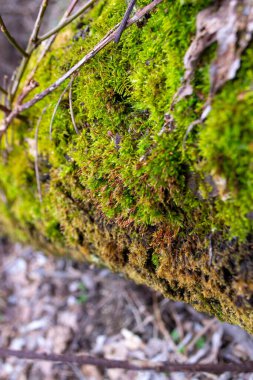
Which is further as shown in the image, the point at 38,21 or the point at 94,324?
the point at 94,324

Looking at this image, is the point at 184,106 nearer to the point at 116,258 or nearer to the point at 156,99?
the point at 156,99

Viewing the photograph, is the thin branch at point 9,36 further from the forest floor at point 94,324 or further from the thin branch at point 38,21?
the forest floor at point 94,324

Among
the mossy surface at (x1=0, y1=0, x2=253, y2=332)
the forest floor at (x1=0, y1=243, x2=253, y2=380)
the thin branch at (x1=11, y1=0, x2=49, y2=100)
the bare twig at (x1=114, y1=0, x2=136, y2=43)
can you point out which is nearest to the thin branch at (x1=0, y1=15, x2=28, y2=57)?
the thin branch at (x1=11, y1=0, x2=49, y2=100)

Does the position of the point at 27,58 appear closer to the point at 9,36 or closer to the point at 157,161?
the point at 9,36

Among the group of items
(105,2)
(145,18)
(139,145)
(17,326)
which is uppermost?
(105,2)

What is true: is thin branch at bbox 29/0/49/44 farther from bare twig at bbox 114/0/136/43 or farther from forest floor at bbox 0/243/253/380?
forest floor at bbox 0/243/253/380

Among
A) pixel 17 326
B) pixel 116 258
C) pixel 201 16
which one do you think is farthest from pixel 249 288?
pixel 17 326

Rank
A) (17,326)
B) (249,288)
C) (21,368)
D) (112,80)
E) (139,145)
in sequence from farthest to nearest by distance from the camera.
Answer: (17,326) → (21,368) → (112,80) → (139,145) → (249,288)

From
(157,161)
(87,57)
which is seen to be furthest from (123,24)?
(157,161)
